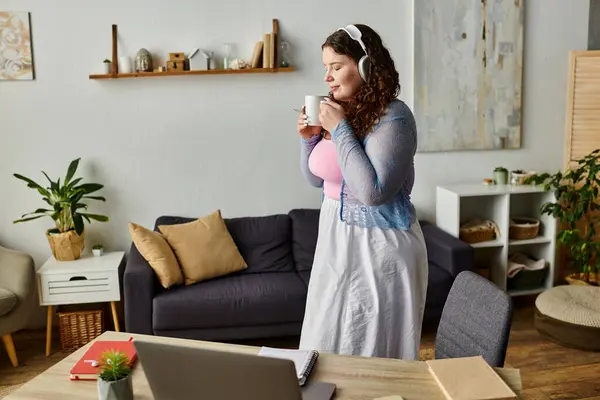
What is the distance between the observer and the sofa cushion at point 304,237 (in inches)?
156

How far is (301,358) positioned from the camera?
1725 mm

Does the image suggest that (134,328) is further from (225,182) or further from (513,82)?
(513,82)

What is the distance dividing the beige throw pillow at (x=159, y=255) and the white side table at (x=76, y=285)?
0.20m

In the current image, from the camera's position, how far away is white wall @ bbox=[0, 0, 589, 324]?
3.91 m

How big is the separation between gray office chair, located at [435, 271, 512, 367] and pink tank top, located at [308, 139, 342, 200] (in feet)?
1.68

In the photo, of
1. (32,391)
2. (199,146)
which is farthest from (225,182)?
(32,391)

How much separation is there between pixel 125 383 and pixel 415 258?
90 cm

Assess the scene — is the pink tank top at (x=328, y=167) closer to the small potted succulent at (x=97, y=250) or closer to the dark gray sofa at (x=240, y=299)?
the dark gray sofa at (x=240, y=299)

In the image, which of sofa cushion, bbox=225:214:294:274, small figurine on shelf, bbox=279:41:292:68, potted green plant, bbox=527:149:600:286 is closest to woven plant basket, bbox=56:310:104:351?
sofa cushion, bbox=225:214:294:274

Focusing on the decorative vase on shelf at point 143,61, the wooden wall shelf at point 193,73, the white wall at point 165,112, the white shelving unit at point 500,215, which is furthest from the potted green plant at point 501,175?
the decorative vase on shelf at point 143,61

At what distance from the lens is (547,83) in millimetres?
4461

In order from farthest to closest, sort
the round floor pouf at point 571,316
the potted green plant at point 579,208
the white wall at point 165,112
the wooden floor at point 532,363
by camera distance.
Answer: the potted green plant at point 579,208 < the white wall at point 165,112 < the round floor pouf at point 571,316 < the wooden floor at point 532,363

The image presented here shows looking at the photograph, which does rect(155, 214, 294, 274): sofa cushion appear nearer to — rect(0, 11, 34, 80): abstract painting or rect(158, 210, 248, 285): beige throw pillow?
rect(158, 210, 248, 285): beige throw pillow

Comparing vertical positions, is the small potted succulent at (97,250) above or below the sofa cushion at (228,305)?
above
